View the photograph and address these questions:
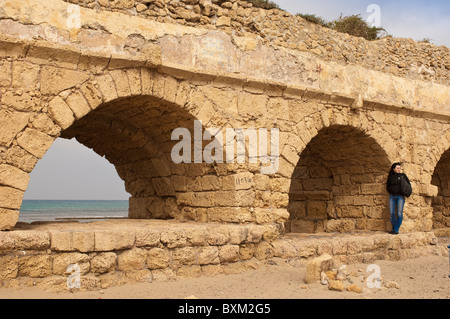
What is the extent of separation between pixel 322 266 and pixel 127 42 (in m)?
3.33

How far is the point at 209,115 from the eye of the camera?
6055mm

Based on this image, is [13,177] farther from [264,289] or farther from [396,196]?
[396,196]

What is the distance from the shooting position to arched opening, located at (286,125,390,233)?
8.17 m

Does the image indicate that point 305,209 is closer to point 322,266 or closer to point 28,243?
point 322,266

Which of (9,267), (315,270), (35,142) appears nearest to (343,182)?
(315,270)

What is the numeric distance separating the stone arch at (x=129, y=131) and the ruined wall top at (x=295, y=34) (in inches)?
33.7

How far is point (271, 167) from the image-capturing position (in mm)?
6508

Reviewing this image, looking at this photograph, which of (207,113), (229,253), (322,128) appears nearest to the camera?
(229,253)

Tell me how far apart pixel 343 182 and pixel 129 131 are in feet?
13.3

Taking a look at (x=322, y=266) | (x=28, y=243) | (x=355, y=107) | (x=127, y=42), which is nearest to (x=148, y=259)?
(x=28, y=243)

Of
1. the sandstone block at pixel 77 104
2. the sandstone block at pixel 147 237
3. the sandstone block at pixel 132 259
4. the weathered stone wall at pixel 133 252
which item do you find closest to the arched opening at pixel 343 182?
the weathered stone wall at pixel 133 252

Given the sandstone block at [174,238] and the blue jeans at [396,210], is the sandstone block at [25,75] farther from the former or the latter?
the blue jeans at [396,210]

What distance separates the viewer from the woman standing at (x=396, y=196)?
7.86 metres

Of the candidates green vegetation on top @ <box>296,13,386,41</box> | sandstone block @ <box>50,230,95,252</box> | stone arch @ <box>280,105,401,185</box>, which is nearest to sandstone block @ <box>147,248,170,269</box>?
sandstone block @ <box>50,230,95,252</box>
